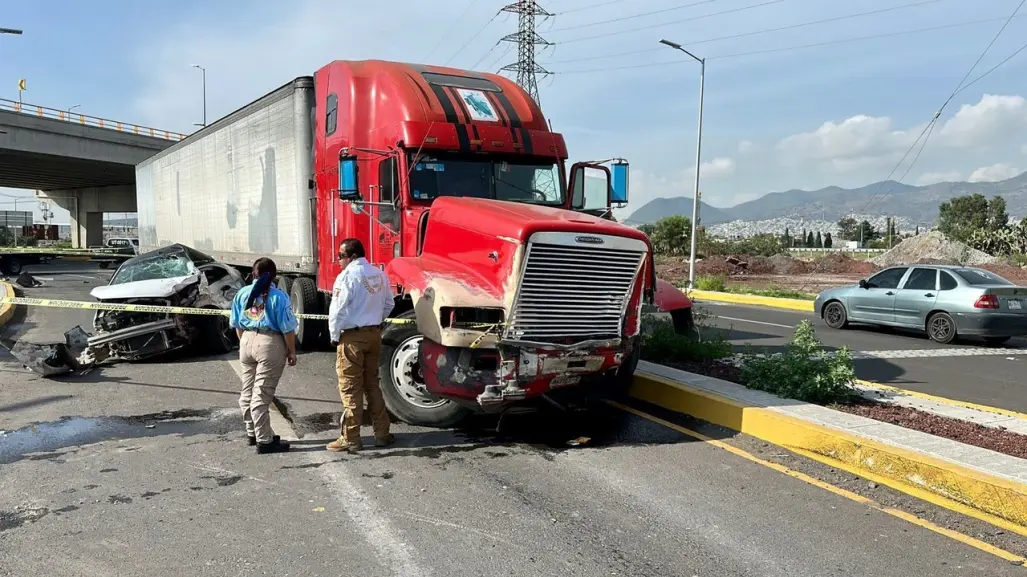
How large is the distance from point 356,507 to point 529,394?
1.79 metres

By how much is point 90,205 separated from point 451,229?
226 ft

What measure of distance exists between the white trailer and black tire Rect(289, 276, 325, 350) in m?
0.31

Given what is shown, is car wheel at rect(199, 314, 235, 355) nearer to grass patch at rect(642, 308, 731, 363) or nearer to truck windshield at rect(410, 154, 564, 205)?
truck windshield at rect(410, 154, 564, 205)

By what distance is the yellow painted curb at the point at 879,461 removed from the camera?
186 inches

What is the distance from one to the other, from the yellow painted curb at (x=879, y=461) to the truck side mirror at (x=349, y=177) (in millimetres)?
3794

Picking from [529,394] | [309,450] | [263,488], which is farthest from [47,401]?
[529,394]

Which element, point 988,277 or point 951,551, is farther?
point 988,277

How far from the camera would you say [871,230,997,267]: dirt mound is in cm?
3853

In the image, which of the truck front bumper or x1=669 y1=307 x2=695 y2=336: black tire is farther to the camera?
x1=669 y1=307 x2=695 y2=336: black tire

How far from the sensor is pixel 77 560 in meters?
3.91

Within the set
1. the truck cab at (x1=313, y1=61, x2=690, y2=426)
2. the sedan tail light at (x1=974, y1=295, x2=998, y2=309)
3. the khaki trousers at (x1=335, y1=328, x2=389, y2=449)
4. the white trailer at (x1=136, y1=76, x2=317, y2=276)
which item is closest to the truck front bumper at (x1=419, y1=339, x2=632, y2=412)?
the truck cab at (x1=313, y1=61, x2=690, y2=426)

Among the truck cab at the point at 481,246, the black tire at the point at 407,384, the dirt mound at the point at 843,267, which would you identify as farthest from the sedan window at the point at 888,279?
the dirt mound at the point at 843,267

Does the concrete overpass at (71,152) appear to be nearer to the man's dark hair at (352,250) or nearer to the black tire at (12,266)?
the black tire at (12,266)

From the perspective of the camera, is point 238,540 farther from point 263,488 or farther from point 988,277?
point 988,277
